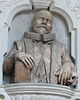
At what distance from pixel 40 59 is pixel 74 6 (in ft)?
2.37

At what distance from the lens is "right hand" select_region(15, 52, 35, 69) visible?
5.95 metres

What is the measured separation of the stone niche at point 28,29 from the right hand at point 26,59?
0.68 feet

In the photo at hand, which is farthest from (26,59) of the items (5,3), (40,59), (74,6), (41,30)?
(74,6)

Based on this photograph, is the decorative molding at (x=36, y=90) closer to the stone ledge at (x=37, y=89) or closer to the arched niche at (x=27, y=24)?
the stone ledge at (x=37, y=89)

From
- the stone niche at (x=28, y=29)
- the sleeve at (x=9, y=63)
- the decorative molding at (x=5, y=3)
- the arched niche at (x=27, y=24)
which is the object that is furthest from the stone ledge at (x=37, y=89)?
the decorative molding at (x=5, y=3)

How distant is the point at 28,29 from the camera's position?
645 centimetres

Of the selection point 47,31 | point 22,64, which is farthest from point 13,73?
point 47,31

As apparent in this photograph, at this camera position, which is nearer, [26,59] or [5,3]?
[26,59]

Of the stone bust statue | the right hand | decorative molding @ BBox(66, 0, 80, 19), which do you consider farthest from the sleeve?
decorative molding @ BBox(66, 0, 80, 19)

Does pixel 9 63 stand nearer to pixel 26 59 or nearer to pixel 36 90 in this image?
pixel 26 59

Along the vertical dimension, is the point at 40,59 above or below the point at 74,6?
below

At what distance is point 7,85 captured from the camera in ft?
19.5

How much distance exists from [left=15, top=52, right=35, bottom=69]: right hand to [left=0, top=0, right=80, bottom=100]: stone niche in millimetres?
209

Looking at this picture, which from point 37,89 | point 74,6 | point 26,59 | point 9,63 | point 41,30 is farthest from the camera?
point 74,6
